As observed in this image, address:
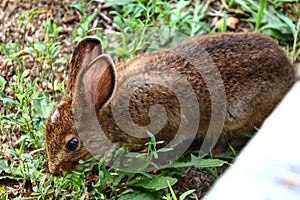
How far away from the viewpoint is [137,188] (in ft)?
16.0

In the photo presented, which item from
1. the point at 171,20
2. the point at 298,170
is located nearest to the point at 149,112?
the point at 171,20

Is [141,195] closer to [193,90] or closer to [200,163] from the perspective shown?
[200,163]

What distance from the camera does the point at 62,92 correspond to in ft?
17.8

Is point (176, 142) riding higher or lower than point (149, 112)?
lower

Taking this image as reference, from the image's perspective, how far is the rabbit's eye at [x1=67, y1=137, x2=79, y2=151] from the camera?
15.5 feet

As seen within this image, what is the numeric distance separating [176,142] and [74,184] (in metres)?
1.08

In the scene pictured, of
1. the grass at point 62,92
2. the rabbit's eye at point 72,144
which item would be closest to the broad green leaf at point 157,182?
the grass at point 62,92

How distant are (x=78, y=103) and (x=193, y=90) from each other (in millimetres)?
1048

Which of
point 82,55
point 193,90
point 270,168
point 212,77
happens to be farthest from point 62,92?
point 270,168

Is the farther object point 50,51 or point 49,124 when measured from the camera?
point 50,51

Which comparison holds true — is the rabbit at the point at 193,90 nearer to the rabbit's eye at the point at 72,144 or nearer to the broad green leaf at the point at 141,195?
the rabbit's eye at the point at 72,144

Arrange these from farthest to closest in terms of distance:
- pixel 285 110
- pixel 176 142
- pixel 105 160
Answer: pixel 176 142 → pixel 105 160 → pixel 285 110

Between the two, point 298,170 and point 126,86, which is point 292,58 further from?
point 298,170

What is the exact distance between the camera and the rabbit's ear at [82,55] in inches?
187
